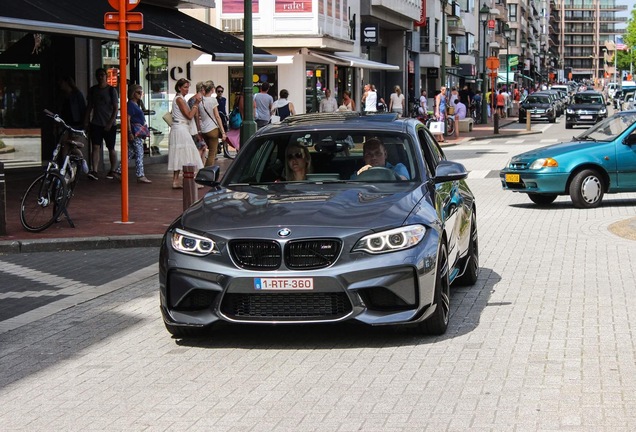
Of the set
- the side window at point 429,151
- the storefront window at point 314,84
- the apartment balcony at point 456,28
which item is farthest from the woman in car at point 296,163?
the apartment balcony at point 456,28

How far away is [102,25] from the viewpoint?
18.7 metres

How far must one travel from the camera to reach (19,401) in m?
6.45

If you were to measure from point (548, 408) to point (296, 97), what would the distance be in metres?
38.7

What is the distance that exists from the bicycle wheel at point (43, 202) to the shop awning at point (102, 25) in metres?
2.82

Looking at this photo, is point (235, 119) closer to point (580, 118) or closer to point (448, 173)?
point (448, 173)

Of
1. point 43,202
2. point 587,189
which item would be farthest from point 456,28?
point 43,202

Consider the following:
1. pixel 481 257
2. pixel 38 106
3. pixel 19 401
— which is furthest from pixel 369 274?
pixel 38 106

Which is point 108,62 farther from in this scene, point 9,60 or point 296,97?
point 296,97

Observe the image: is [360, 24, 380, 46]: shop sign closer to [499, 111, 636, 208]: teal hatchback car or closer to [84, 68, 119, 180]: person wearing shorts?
[84, 68, 119, 180]: person wearing shorts

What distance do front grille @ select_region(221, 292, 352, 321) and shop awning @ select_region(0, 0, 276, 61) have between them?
9.64 m

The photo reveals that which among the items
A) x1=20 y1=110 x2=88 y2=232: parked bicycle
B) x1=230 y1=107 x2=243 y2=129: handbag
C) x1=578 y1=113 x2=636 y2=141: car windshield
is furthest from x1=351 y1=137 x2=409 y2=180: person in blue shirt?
x1=230 y1=107 x2=243 y2=129: handbag

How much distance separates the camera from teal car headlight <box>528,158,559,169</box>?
18.2m

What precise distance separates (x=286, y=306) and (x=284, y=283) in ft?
0.65

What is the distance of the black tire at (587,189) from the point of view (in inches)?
714
